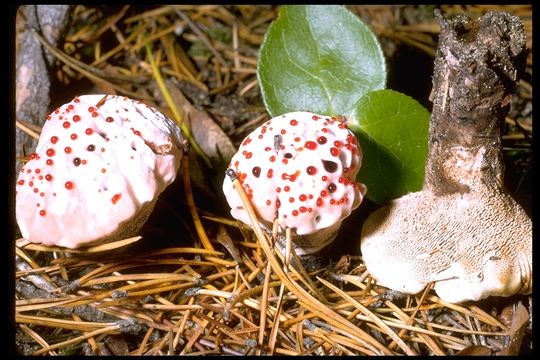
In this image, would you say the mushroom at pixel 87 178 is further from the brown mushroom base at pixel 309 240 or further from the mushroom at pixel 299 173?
the brown mushroom base at pixel 309 240

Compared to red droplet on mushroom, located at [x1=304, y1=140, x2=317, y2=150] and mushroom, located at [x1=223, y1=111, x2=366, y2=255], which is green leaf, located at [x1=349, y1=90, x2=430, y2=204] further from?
red droplet on mushroom, located at [x1=304, y1=140, x2=317, y2=150]

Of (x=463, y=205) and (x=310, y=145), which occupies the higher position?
(x=310, y=145)

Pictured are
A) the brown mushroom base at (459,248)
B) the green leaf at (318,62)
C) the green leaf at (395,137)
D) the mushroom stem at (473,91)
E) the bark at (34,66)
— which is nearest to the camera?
the mushroom stem at (473,91)

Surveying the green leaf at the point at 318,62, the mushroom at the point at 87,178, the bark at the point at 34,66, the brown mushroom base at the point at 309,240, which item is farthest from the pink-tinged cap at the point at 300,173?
the bark at the point at 34,66

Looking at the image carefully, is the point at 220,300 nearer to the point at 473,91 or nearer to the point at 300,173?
the point at 300,173

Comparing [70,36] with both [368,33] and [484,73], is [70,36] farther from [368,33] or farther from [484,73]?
[484,73]

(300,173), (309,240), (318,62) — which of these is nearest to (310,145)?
(300,173)

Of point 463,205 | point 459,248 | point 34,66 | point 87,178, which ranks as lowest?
point 459,248

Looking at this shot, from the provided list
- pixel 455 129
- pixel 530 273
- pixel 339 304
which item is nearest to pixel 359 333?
pixel 339 304
